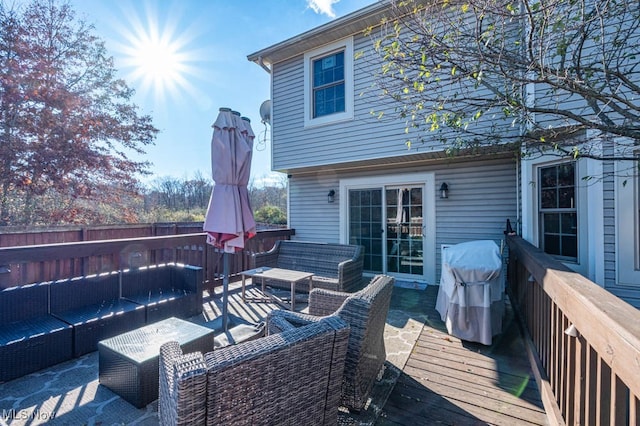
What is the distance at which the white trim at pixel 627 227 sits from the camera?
3.19m

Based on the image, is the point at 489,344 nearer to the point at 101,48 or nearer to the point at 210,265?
the point at 210,265

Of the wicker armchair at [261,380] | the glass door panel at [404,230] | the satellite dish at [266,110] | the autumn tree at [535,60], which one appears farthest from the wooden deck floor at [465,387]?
the satellite dish at [266,110]

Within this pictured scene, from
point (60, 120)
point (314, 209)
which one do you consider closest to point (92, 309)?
point (314, 209)

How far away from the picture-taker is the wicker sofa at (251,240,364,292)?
14.9ft

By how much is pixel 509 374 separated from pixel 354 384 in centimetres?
160

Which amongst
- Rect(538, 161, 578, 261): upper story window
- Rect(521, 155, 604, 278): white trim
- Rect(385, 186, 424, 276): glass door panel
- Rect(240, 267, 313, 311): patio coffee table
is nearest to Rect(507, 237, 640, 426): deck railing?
Rect(521, 155, 604, 278): white trim

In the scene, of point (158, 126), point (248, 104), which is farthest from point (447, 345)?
Result: point (158, 126)

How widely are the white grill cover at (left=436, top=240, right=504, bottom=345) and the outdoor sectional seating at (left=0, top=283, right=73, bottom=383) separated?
3806 millimetres

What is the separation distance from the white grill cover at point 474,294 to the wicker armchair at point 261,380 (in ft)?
6.54

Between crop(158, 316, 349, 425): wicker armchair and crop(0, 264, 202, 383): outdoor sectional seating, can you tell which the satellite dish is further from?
crop(158, 316, 349, 425): wicker armchair

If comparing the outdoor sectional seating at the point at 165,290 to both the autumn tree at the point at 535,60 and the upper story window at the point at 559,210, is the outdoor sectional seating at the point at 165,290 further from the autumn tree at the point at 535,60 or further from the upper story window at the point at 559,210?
the upper story window at the point at 559,210

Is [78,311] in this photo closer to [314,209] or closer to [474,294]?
[474,294]

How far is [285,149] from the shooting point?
6.68 m

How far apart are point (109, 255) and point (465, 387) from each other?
4.94m
